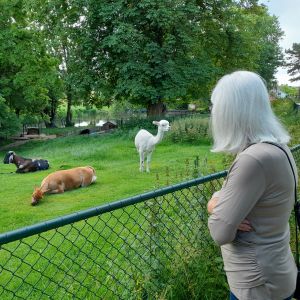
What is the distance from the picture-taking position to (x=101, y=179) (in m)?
13.1

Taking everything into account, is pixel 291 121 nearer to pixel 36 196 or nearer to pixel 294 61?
pixel 36 196

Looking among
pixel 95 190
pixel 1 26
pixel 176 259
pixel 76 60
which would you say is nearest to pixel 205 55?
pixel 76 60

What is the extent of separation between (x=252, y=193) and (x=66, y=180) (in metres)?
9.97

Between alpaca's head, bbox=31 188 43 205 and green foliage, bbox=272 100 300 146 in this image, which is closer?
green foliage, bbox=272 100 300 146

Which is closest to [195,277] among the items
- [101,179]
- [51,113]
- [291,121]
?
[101,179]

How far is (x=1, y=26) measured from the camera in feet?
99.6

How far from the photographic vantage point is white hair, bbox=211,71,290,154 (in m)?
2.30

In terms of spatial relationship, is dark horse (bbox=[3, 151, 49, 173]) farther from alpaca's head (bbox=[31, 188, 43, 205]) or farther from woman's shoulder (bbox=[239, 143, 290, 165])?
woman's shoulder (bbox=[239, 143, 290, 165])

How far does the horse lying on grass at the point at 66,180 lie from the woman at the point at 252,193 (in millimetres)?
→ 9078

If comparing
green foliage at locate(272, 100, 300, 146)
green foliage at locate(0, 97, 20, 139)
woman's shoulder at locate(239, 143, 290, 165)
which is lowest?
green foliage at locate(0, 97, 20, 139)

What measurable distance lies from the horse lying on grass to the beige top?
9057 millimetres

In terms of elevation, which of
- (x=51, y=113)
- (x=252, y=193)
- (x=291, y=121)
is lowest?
(x=51, y=113)

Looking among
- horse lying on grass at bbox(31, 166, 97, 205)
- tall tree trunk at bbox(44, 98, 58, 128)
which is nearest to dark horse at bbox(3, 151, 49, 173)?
horse lying on grass at bbox(31, 166, 97, 205)

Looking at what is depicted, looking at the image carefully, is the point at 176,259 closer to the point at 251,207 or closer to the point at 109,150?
the point at 251,207
